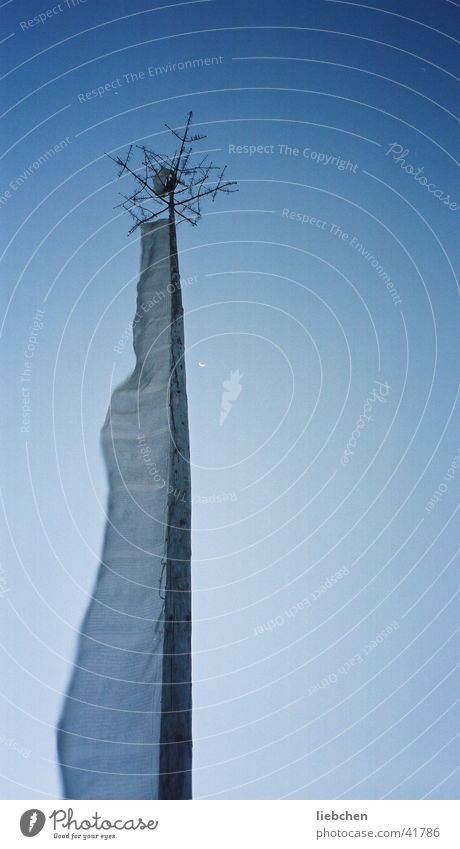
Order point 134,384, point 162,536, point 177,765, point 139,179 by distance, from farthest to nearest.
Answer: point 139,179 < point 134,384 < point 162,536 < point 177,765

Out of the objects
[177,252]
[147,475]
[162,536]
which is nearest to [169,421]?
[147,475]

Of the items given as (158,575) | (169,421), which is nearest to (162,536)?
(158,575)

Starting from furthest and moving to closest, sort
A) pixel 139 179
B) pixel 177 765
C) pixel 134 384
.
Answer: pixel 139 179
pixel 134 384
pixel 177 765

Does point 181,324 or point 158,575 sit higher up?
point 181,324

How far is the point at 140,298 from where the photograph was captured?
4016mm

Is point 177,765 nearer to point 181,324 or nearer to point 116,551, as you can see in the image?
point 116,551

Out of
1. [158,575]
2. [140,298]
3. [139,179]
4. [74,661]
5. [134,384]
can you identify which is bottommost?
[74,661]

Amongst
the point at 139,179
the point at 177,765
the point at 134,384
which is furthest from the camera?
the point at 139,179

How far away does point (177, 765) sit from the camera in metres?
3.25
